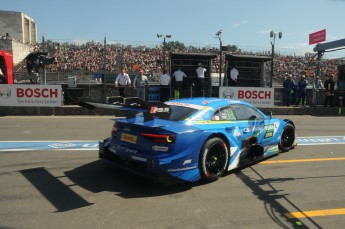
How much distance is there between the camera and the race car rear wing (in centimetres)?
496

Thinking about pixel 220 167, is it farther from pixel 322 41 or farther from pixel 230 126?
pixel 322 41

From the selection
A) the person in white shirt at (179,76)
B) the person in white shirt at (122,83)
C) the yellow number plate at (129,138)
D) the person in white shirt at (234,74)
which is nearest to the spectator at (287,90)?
the person in white shirt at (234,74)

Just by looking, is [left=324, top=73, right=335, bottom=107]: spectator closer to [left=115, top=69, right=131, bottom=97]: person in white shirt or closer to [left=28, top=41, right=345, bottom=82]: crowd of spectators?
[left=28, top=41, right=345, bottom=82]: crowd of spectators

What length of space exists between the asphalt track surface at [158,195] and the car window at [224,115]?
992mm

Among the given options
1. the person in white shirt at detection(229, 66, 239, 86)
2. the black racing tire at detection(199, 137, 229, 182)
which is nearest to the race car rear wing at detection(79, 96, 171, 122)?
the black racing tire at detection(199, 137, 229, 182)

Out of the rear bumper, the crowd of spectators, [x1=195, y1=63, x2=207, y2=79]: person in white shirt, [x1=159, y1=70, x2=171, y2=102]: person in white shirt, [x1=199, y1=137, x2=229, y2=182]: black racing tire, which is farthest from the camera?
the crowd of spectators

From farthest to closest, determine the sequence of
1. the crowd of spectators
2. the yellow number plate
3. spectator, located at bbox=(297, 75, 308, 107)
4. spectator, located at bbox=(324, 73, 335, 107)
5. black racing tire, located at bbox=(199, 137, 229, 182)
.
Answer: the crowd of spectators < spectator, located at bbox=(324, 73, 335, 107) < spectator, located at bbox=(297, 75, 308, 107) < black racing tire, located at bbox=(199, 137, 229, 182) < the yellow number plate

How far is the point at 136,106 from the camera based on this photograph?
17.4ft

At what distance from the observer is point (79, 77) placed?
82.0 feet

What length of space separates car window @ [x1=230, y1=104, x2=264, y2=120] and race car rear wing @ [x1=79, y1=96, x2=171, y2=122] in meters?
1.68

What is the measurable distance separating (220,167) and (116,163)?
5.63 feet

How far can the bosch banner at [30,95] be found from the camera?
14070 millimetres

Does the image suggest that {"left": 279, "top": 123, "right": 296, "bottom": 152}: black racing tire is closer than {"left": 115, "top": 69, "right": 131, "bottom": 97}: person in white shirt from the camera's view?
Yes

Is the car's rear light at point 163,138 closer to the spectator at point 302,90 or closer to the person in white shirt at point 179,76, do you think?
the person in white shirt at point 179,76
